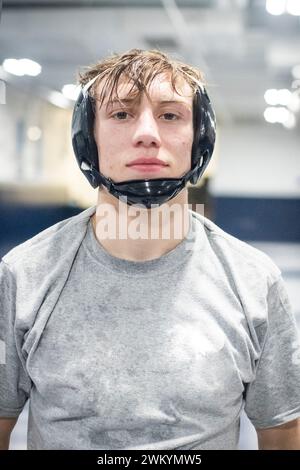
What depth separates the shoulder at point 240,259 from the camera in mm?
979

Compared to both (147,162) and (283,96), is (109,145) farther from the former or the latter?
(283,96)

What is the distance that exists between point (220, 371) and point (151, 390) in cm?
12

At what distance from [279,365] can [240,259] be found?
207 millimetres

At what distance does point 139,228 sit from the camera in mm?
983

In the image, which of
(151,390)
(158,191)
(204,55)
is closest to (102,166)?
(158,191)

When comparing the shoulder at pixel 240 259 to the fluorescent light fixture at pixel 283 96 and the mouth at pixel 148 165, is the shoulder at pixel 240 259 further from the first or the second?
the fluorescent light fixture at pixel 283 96

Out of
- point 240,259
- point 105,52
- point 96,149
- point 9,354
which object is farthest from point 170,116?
point 105,52

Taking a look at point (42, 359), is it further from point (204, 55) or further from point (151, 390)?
point (204, 55)

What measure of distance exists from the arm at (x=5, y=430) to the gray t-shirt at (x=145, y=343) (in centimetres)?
5

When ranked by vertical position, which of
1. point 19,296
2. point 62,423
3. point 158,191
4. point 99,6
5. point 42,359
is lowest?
point 62,423

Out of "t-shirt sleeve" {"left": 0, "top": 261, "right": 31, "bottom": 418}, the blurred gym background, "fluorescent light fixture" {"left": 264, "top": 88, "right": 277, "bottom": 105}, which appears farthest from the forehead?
"fluorescent light fixture" {"left": 264, "top": 88, "right": 277, "bottom": 105}

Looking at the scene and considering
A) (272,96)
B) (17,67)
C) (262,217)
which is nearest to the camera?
(272,96)

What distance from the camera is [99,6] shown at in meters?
4.01

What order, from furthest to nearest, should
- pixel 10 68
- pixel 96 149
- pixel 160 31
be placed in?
pixel 160 31
pixel 10 68
pixel 96 149
